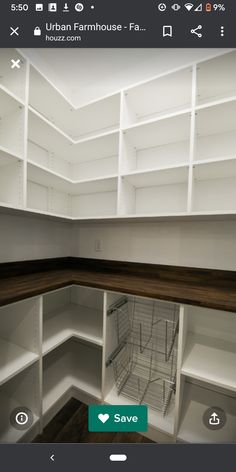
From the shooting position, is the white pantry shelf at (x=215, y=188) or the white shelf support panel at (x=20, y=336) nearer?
the white shelf support panel at (x=20, y=336)

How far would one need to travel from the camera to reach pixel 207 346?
1.06 metres

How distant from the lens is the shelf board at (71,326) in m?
1.05

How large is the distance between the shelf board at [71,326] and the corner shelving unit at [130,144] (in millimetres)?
759

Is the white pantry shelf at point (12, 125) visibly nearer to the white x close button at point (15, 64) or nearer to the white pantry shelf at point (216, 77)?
the white x close button at point (15, 64)

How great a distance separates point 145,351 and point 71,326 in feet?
1.89

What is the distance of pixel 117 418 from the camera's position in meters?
0.66

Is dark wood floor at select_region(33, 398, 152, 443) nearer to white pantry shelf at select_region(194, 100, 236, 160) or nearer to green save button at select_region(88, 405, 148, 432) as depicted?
green save button at select_region(88, 405, 148, 432)

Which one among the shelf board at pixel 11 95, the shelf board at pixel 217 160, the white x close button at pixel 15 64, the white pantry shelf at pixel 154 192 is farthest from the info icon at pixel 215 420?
the white x close button at pixel 15 64

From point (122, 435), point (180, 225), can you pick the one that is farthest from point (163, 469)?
point (180, 225)

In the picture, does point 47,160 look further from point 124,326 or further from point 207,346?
point 207,346

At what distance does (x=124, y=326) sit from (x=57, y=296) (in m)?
0.63
